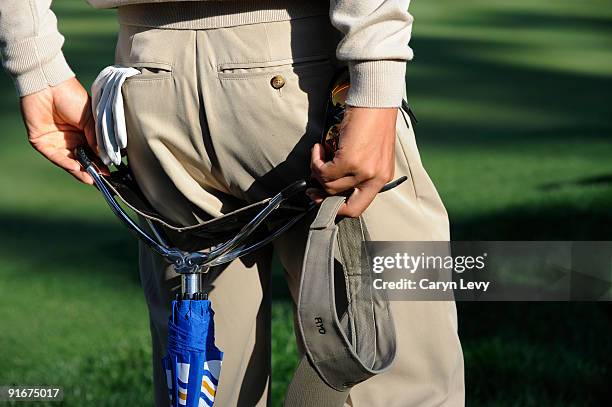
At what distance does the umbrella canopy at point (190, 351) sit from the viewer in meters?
1.95

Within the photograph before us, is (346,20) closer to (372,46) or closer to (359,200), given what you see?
(372,46)

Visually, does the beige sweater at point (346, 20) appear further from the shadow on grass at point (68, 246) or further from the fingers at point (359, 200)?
the shadow on grass at point (68, 246)

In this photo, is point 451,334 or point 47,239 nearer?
point 451,334

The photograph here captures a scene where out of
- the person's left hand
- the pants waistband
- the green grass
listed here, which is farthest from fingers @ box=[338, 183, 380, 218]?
the green grass

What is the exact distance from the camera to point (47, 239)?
16.3 ft

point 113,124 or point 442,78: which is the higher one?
point 113,124

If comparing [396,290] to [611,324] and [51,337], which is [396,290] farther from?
[51,337]

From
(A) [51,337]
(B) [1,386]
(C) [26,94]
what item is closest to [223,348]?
(C) [26,94]

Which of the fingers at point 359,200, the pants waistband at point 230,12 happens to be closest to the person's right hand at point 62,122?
the pants waistband at point 230,12

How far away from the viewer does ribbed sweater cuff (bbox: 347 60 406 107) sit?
1.79m

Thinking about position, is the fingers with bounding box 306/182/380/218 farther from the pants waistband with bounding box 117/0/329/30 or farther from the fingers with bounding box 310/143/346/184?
the pants waistband with bounding box 117/0/329/30

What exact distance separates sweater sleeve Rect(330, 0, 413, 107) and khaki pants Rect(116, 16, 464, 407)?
10 centimetres

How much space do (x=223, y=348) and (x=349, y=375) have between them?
38 centimetres

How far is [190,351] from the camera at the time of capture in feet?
6.42
